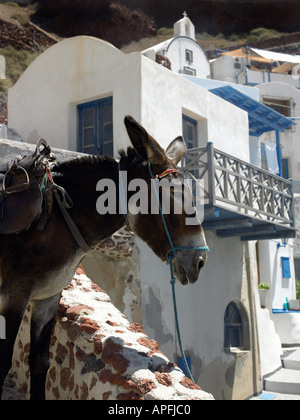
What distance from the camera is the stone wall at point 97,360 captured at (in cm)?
304

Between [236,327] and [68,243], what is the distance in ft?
35.6

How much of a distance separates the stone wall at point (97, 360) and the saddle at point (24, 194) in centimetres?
111

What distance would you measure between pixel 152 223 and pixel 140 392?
109cm

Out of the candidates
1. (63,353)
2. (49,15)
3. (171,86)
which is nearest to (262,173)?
(171,86)

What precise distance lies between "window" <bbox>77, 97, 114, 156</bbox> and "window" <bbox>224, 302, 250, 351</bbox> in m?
5.65

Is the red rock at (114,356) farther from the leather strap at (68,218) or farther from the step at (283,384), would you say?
the step at (283,384)

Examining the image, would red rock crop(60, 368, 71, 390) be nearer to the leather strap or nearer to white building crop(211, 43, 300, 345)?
the leather strap

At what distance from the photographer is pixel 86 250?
3.16 meters

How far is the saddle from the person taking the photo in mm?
2895

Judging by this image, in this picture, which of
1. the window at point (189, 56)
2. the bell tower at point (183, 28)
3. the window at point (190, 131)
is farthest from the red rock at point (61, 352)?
the bell tower at point (183, 28)

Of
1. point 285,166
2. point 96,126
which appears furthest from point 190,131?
point 285,166

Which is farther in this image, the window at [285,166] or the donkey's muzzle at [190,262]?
the window at [285,166]

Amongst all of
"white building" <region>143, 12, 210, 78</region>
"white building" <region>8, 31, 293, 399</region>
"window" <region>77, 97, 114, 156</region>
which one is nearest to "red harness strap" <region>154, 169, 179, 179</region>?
"white building" <region>8, 31, 293, 399</region>

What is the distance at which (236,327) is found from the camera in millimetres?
13039
